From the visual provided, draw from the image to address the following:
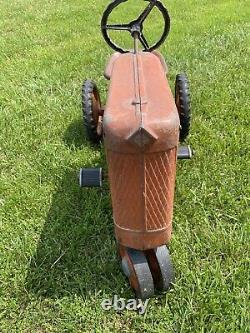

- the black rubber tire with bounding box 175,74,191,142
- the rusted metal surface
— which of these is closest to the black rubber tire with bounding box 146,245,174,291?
the rusted metal surface

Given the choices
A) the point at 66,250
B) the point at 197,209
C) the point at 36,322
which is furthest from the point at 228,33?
the point at 36,322

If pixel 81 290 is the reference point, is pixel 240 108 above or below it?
above

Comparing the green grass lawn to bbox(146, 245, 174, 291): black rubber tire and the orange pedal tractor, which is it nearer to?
bbox(146, 245, 174, 291): black rubber tire

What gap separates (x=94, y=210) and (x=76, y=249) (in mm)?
304

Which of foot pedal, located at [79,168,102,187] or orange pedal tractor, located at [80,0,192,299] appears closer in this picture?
orange pedal tractor, located at [80,0,192,299]

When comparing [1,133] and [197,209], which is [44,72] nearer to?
[1,133]

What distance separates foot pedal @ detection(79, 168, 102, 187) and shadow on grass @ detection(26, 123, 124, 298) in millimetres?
369

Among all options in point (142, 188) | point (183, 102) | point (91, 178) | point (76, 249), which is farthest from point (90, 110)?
point (142, 188)

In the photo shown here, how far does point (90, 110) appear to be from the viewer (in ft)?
9.50

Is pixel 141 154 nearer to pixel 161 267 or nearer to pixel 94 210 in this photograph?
pixel 161 267

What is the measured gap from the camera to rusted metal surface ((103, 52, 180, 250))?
170 centimetres

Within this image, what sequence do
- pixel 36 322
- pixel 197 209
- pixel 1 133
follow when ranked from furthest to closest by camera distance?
pixel 1 133 → pixel 197 209 → pixel 36 322

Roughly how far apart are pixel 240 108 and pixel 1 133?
194 cm

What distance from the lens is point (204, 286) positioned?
2.14 meters
